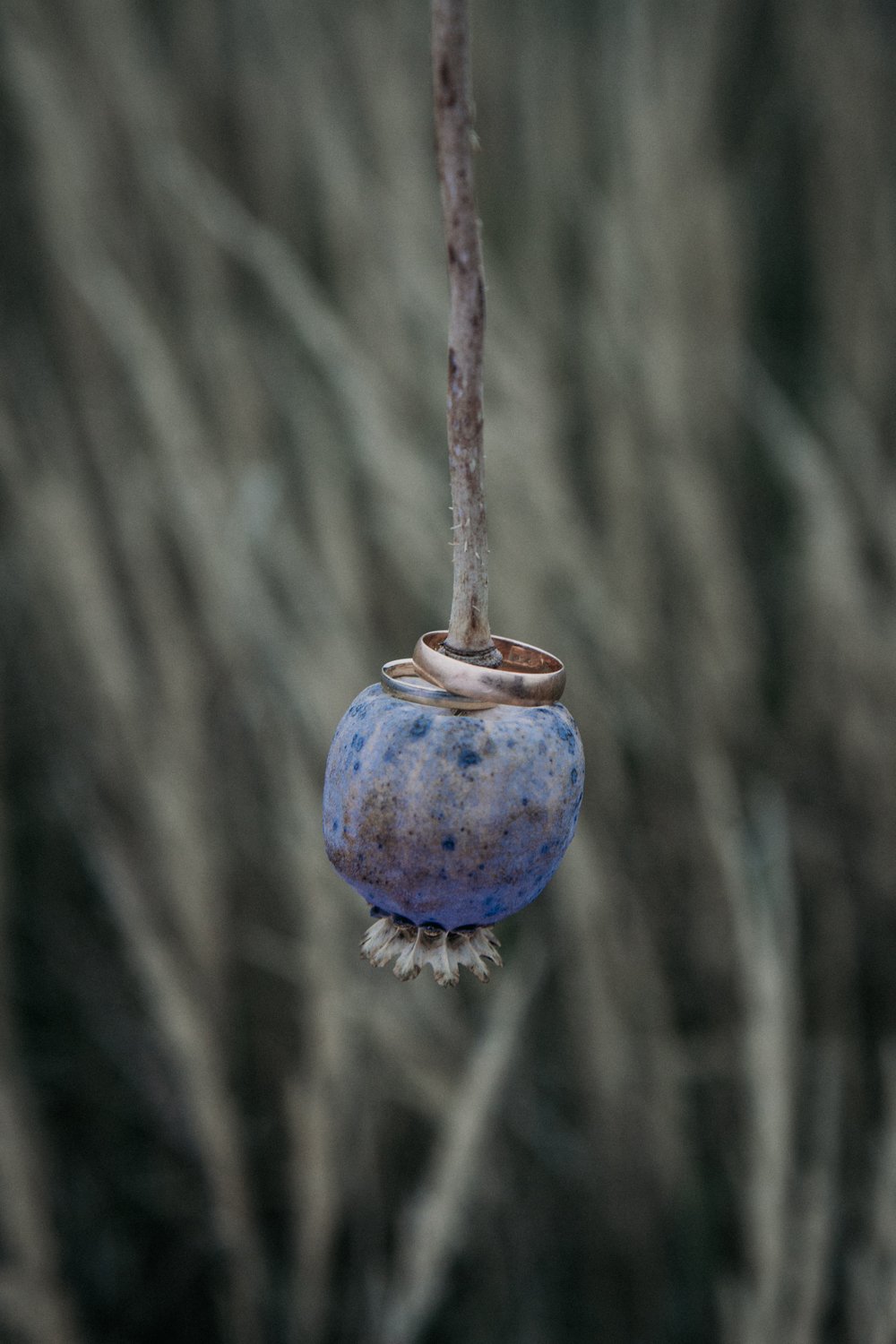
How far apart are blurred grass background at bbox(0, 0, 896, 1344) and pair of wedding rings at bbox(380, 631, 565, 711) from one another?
14.5 inches

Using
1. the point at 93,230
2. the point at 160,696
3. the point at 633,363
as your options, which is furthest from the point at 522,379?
the point at 93,230

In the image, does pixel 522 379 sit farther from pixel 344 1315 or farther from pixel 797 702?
pixel 344 1315

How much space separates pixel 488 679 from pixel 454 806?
0.03 metres

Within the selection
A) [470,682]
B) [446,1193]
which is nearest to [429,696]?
[470,682]

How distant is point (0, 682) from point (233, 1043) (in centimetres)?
44

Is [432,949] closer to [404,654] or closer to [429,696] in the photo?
[429,696]

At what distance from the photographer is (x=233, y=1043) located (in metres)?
0.86

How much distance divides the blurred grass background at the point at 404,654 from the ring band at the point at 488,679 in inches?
14.5

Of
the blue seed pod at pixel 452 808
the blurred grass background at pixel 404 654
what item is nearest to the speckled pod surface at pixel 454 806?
the blue seed pod at pixel 452 808

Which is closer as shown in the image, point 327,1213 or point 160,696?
point 327,1213

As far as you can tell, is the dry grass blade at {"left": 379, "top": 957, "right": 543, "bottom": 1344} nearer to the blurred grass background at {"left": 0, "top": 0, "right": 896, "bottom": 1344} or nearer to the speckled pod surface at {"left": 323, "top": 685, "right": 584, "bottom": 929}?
the blurred grass background at {"left": 0, "top": 0, "right": 896, "bottom": 1344}

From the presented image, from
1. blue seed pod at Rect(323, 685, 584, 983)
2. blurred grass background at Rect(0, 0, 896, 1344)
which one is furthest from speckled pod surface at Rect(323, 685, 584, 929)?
blurred grass background at Rect(0, 0, 896, 1344)

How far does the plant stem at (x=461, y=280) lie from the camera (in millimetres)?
144

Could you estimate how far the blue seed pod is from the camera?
0.21 meters
